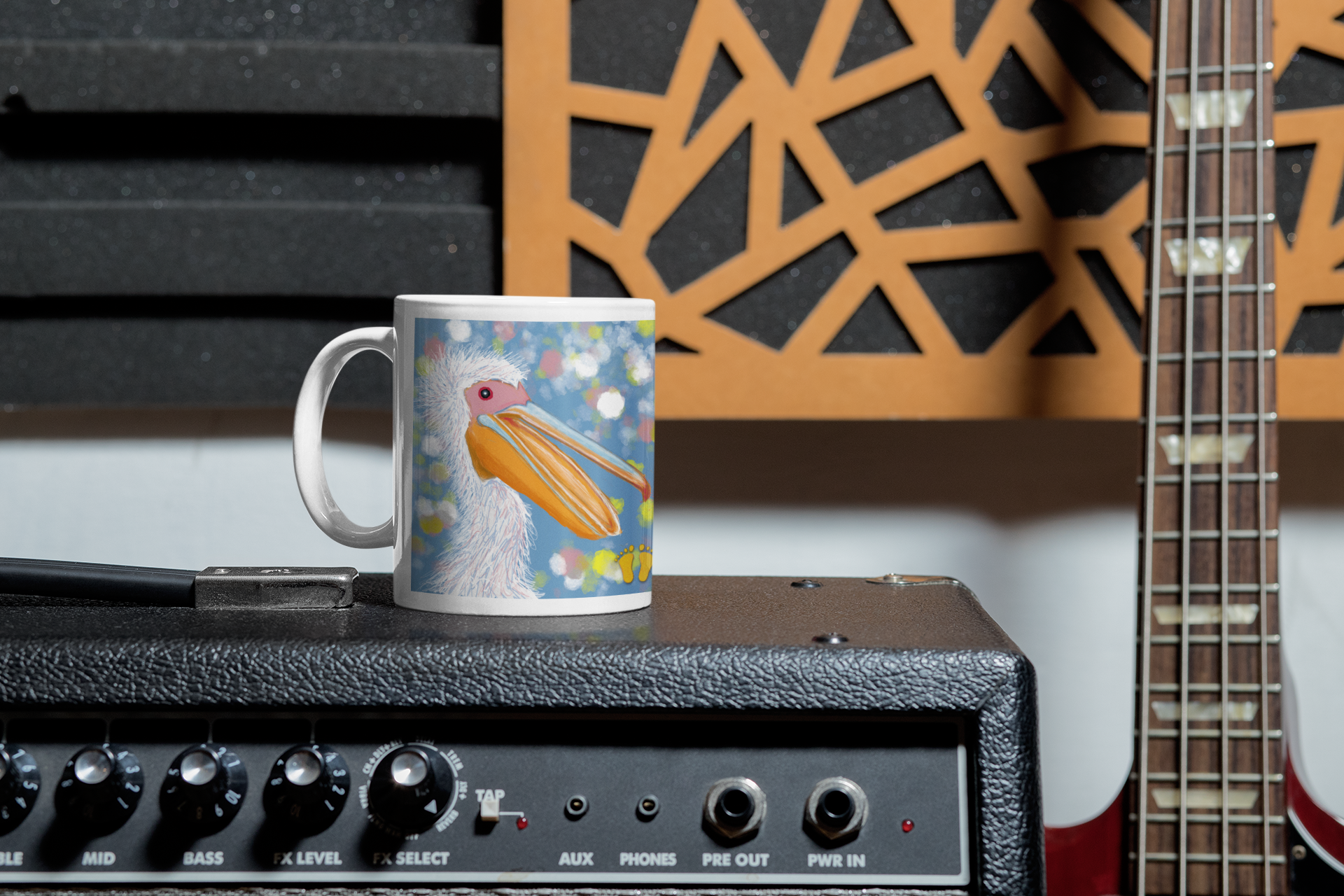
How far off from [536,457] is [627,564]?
0.21ft

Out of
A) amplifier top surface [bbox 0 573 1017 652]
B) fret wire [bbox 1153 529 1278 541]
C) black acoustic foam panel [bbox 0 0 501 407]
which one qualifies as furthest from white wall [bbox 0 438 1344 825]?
amplifier top surface [bbox 0 573 1017 652]

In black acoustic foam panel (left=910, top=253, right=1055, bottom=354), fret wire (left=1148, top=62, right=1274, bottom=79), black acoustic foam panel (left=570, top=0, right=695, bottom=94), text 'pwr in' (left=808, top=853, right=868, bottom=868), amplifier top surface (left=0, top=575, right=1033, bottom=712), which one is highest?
black acoustic foam panel (left=570, top=0, right=695, bottom=94)

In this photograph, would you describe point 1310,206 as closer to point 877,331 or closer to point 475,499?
point 877,331

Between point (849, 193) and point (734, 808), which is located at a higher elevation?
point (849, 193)

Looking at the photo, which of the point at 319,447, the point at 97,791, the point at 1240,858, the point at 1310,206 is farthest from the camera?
the point at 1310,206

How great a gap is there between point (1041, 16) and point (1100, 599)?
0.42 metres

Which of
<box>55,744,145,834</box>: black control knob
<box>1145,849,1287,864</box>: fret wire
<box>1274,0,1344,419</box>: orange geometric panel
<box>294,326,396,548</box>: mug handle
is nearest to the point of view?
<box>55,744,145,834</box>: black control knob

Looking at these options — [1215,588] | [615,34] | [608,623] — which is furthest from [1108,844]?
[615,34]

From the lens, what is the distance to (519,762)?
426 mm

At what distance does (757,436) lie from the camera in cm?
84

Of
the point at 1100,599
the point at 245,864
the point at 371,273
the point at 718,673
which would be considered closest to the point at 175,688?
the point at 245,864

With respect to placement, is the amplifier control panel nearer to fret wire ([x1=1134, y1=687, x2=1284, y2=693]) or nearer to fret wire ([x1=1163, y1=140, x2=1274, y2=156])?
fret wire ([x1=1134, y1=687, x2=1284, y2=693])

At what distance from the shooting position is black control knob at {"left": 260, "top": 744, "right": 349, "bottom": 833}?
409 mm

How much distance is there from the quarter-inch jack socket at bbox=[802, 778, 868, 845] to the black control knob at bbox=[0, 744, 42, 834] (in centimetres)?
28
